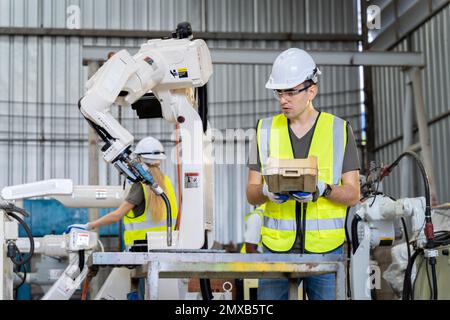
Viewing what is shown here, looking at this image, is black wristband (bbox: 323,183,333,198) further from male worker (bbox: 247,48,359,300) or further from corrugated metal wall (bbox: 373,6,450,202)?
corrugated metal wall (bbox: 373,6,450,202)

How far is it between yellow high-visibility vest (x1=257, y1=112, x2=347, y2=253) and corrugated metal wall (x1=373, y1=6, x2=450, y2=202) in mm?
6139

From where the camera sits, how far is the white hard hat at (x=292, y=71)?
3.06 meters

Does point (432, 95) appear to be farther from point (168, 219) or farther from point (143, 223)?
point (168, 219)

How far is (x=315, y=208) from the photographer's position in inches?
118

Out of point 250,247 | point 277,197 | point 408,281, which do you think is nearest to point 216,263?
point 277,197

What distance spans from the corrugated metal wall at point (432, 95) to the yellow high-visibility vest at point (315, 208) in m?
6.14

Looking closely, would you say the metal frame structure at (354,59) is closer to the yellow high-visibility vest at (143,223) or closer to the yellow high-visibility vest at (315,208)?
the yellow high-visibility vest at (143,223)

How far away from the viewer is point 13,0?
1070 cm

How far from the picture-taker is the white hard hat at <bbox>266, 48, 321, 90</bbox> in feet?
10.0

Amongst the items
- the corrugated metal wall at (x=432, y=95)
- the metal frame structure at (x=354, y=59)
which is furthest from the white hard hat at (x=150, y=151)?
the corrugated metal wall at (x=432, y=95)

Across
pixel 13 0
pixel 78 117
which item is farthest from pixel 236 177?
pixel 13 0

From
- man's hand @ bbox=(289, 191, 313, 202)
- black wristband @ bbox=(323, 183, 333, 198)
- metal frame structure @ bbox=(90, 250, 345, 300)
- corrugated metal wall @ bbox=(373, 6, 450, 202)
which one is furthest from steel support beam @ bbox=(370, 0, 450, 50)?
metal frame structure @ bbox=(90, 250, 345, 300)

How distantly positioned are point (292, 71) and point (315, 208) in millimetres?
525
